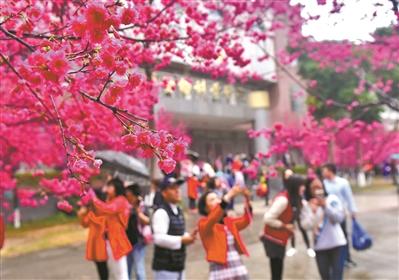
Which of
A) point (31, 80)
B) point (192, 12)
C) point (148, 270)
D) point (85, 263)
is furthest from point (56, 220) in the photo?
point (31, 80)

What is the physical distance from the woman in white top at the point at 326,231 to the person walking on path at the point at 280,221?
9.5 inches

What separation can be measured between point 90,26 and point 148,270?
7150 millimetres

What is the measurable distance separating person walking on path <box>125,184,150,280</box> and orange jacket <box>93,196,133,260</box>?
1.69 ft

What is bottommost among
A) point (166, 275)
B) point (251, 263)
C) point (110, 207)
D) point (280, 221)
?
point (251, 263)

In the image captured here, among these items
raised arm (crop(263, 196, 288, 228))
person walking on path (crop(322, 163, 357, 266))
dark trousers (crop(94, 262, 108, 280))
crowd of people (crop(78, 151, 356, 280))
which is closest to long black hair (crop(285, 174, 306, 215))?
crowd of people (crop(78, 151, 356, 280))

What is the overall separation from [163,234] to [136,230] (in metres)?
1.45

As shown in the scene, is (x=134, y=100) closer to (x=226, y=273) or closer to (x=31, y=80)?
(x=226, y=273)

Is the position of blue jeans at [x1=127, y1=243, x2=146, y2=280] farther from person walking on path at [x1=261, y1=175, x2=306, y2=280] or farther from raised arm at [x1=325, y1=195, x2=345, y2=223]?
raised arm at [x1=325, y1=195, x2=345, y2=223]

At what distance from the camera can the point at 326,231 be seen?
20.1 feet

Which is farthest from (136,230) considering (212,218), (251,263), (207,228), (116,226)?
(251,263)

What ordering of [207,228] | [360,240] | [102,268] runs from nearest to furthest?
[207,228] → [102,268] → [360,240]

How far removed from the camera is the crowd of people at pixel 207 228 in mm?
5270

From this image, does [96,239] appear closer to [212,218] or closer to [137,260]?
[137,260]

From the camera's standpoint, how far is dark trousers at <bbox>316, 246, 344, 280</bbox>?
6.11 metres
